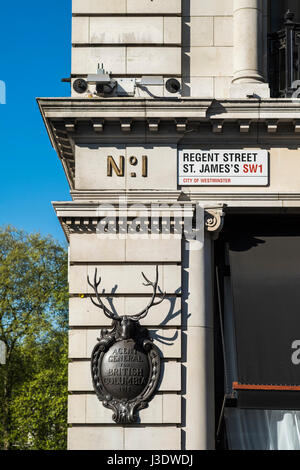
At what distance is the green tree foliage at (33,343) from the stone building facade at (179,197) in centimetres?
2591

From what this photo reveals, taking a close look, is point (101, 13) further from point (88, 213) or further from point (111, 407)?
point (111, 407)

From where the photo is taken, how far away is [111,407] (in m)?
15.1

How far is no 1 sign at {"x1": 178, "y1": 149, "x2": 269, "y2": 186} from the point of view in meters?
16.1

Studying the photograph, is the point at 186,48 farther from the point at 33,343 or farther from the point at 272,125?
the point at 33,343

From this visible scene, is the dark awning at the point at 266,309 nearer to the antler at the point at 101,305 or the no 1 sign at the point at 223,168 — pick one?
the no 1 sign at the point at 223,168

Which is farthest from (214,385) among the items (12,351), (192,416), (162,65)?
(12,351)

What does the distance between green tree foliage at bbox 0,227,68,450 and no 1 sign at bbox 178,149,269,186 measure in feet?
88.0

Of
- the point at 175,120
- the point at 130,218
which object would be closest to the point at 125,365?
the point at 130,218

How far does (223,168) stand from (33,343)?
29602 millimetres

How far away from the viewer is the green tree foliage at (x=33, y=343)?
40750 millimetres

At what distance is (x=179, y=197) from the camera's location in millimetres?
16000

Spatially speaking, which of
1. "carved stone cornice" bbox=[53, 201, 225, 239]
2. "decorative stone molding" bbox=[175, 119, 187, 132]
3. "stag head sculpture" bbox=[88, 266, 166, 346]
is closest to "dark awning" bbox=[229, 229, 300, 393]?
"carved stone cornice" bbox=[53, 201, 225, 239]

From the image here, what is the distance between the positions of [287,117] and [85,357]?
6.19 meters

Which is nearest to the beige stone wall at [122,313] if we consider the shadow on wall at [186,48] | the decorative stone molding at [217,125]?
the decorative stone molding at [217,125]
